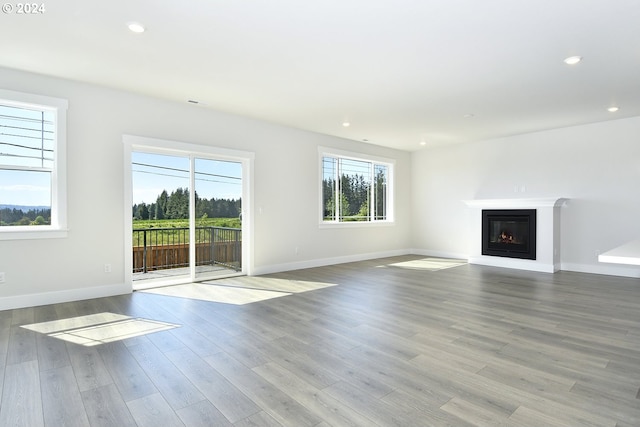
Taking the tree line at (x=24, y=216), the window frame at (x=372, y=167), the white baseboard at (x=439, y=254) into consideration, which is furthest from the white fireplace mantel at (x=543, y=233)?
the tree line at (x=24, y=216)

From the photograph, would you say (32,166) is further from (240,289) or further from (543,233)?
(543,233)

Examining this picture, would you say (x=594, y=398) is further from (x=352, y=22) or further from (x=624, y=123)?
(x=624, y=123)

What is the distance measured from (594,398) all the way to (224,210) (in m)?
5.01

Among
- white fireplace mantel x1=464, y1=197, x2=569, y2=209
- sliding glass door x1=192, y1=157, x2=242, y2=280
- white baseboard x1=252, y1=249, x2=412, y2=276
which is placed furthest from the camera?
white fireplace mantel x1=464, y1=197, x2=569, y2=209

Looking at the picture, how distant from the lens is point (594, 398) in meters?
2.06

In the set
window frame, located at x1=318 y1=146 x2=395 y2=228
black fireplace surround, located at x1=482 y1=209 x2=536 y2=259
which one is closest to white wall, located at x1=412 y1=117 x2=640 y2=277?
black fireplace surround, located at x1=482 y1=209 x2=536 y2=259

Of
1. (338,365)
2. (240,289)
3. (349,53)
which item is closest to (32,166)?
(240,289)

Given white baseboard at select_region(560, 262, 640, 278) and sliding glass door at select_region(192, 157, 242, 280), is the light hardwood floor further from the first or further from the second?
white baseboard at select_region(560, 262, 640, 278)

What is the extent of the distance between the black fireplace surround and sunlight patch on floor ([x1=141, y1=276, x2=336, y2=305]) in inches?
155

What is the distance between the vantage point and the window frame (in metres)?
6.98

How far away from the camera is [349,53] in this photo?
3465 mm

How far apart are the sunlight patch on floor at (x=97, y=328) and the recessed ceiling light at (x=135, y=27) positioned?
271 centimetres

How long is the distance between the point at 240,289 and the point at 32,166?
9.63 feet

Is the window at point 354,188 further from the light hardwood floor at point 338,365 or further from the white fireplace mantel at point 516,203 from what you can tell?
the light hardwood floor at point 338,365
